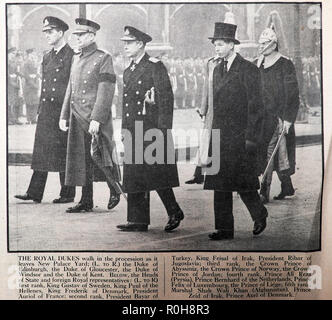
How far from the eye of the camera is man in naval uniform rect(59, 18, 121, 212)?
4.36 m

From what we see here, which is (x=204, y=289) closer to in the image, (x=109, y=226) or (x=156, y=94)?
(x=109, y=226)

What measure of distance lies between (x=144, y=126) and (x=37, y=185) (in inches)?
40.0

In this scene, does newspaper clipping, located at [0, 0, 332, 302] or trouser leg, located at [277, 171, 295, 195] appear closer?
newspaper clipping, located at [0, 0, 332, 302]

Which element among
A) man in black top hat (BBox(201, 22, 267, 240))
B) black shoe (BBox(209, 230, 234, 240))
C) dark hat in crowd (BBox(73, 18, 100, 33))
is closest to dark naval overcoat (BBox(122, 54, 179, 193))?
man in black top hat (BBox(201, 22, 267, 240))

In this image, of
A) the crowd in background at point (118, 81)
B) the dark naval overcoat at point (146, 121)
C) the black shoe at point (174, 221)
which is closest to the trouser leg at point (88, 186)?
the dark naval overcoat at point (146, 121)

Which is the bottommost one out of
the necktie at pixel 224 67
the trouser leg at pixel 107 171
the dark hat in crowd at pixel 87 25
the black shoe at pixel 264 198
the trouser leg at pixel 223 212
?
the trouser leg at pixel 223 212

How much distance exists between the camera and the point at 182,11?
436 centimetres

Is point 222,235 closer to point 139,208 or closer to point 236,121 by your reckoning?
point 139,208

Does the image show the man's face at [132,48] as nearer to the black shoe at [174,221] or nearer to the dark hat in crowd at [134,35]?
the dark hat in crowd at [134,35]

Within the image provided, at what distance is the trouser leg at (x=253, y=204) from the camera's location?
4.36m

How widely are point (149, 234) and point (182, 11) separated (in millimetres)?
1850

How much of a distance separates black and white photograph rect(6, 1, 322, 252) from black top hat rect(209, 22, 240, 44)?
11mm

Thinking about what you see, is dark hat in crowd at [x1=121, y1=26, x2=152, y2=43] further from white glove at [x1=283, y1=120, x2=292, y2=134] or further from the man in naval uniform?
white glove at [x1=283, y1=120, x2=292, y2=134]

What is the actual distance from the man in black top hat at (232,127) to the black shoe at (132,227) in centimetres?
55
